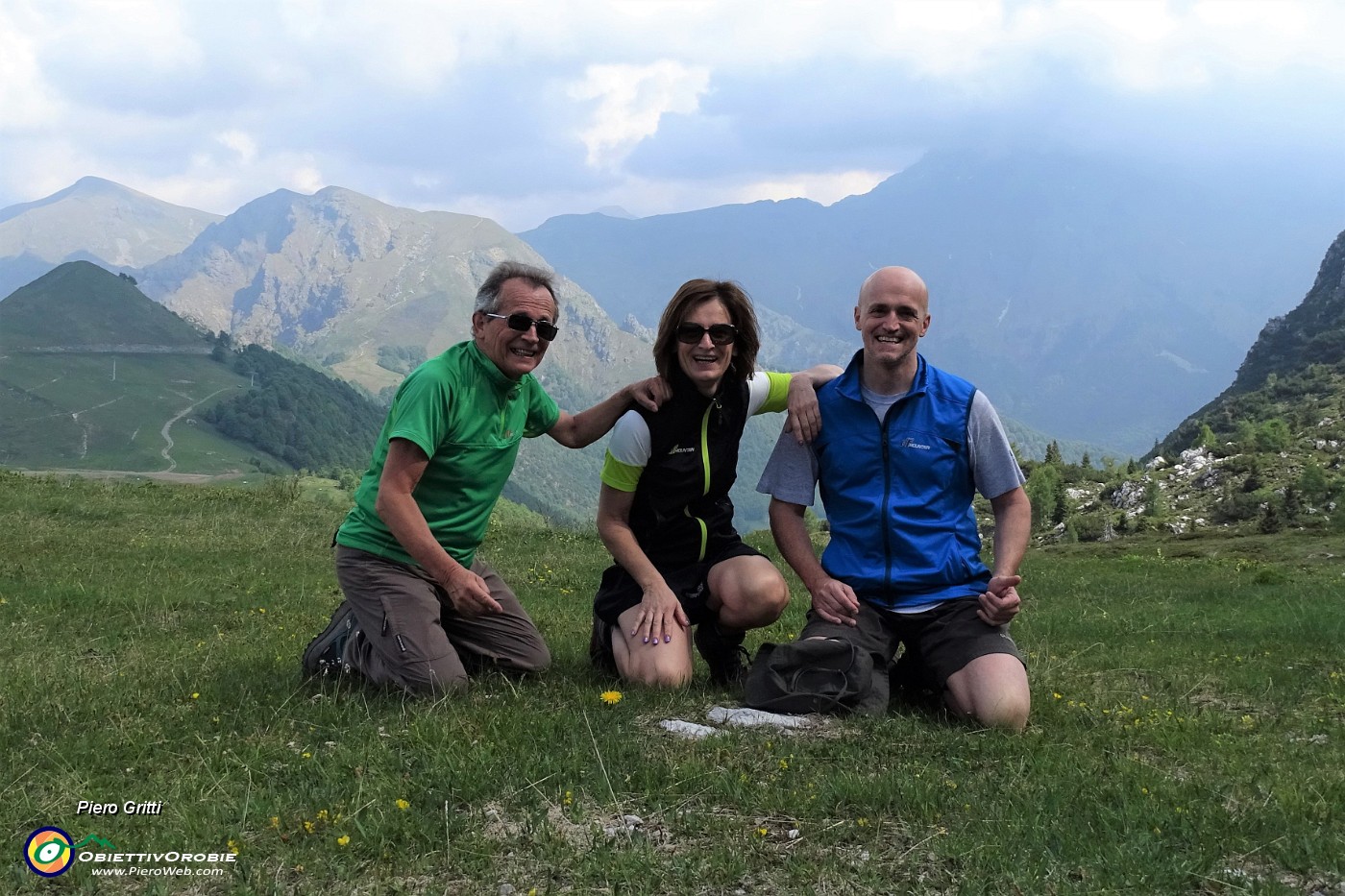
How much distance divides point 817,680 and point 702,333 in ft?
7.26

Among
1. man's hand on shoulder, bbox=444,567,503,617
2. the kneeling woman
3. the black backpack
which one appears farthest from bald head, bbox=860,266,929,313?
man's hand on shoulder, bbox=444,567,503,617

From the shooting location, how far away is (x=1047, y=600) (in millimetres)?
14758

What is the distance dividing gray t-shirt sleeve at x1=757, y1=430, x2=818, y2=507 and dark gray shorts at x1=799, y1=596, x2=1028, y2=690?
30.2 inches

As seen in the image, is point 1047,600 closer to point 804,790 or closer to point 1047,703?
point 1047,703

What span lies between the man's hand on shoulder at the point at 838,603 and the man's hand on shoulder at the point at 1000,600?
78 cm

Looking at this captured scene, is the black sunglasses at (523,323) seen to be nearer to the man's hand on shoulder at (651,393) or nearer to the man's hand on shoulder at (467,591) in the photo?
the man's hand on shoulder at (651,393)

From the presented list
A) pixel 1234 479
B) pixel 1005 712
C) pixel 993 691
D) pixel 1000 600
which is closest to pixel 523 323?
pixel 1000 600

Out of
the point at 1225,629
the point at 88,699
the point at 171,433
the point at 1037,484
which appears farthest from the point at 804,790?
Answer: the point at 171,433

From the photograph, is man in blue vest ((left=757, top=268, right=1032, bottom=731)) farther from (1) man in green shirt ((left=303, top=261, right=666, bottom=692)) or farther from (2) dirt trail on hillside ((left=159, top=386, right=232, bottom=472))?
(2) dirt trail on hillside ((left=159, top=386, right=232, bottom=472))

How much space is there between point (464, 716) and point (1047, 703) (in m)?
3.70

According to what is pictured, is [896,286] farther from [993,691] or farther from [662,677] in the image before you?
[662,677]

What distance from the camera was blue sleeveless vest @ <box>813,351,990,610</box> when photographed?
21.7ft

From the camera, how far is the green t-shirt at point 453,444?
648cm

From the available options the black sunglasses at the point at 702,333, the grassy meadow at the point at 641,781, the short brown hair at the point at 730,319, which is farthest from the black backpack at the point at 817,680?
the black sunglasses at the point at 702,333
